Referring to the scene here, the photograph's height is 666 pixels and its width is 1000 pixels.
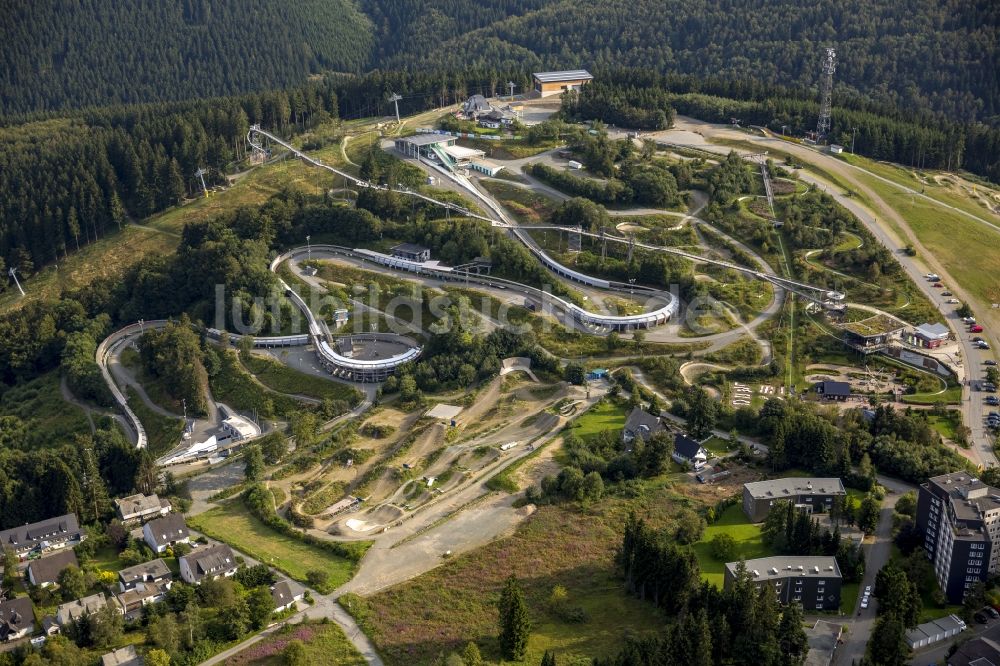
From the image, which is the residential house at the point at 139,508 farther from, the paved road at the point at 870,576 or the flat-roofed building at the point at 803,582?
the paved road at the point at 870,576

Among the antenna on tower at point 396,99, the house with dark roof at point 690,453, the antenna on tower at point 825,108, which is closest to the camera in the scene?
the house with dark roof at point 690,453

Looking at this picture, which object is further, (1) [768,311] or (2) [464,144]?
(2) [464,144]

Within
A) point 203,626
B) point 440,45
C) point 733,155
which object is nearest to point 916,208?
point 733,155

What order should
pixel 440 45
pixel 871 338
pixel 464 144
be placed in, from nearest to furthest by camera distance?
pixel 871 338
pixel 464 144
pixel 440 45

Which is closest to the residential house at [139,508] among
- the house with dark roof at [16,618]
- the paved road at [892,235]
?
the house with dark roof at [16,618]

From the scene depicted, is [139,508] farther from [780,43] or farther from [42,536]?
[780,43]

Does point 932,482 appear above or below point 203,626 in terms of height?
above

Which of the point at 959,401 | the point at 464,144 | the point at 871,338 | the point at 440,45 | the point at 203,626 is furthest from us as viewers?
the point at 440,45

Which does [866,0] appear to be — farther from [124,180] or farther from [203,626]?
[203,626]
